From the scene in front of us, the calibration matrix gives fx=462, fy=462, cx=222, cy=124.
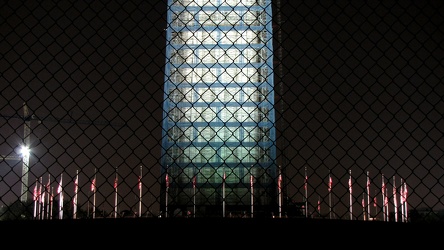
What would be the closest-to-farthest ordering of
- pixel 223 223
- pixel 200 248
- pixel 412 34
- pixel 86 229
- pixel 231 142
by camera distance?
pixel 200 248 < pixel 86 229 < pixel 223 223 < pixel 412 34 < pixel 231 142

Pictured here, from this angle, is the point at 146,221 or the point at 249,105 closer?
the point at 146,221

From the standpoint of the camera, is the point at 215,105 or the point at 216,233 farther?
the point at 215,105

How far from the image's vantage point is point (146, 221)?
4.34m

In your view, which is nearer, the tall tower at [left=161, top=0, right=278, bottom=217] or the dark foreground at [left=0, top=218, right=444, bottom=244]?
the dark foreground at [left=0, top=218, right=444, bottom=244]

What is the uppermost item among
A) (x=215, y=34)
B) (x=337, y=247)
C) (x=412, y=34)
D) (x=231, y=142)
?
(x=215, y=34)

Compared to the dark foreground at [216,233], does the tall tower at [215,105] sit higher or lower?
higher

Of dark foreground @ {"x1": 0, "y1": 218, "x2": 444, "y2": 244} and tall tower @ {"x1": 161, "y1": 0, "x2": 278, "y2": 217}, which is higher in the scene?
tall tower @ {"x1": 161, "y1": 0, "x2": 278, "y2": 217}

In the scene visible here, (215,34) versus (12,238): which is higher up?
(215,34)

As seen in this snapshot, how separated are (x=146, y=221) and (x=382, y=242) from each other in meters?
2.10

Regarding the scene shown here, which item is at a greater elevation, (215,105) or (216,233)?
(215,105)

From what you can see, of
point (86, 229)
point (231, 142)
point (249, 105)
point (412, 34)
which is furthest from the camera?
point (231, 142)

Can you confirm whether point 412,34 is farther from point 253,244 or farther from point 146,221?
point 146,221

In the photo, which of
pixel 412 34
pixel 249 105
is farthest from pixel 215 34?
pixel 412 34

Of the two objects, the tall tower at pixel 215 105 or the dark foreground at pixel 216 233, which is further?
the tall tower at pixel 215 105
